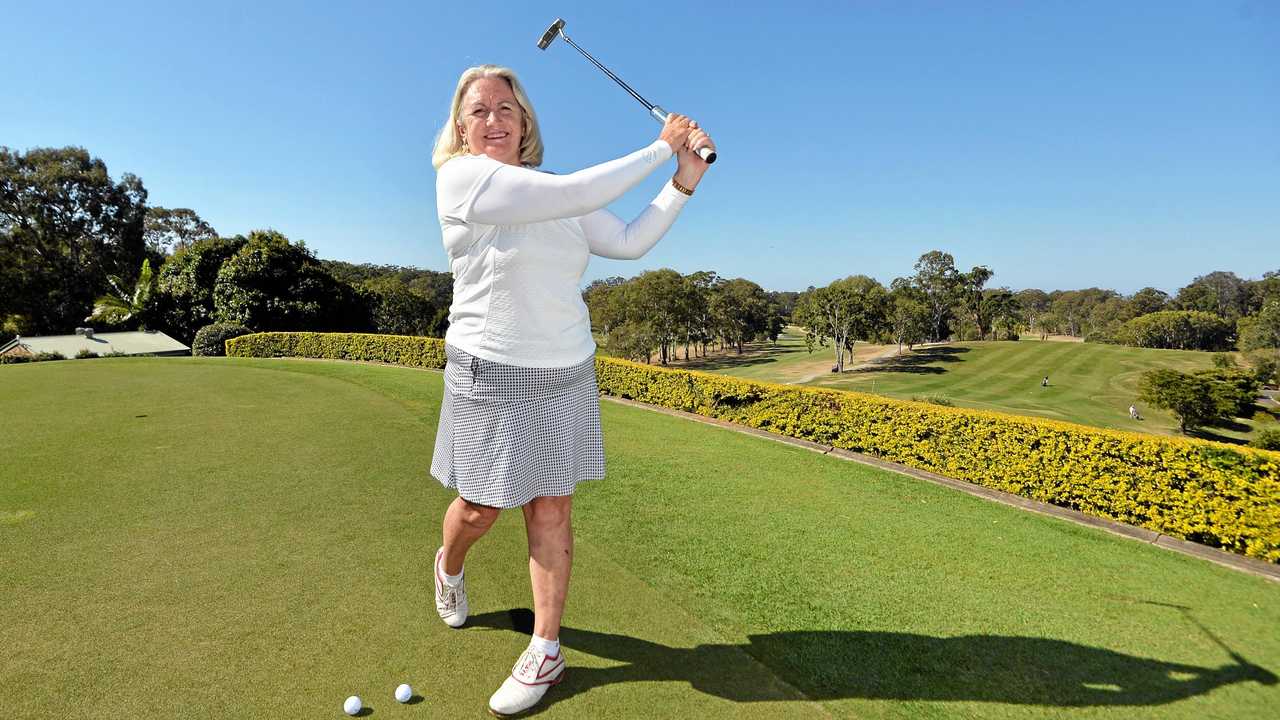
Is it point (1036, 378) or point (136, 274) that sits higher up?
point (136, 274)

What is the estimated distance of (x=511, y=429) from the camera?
7.13 feet

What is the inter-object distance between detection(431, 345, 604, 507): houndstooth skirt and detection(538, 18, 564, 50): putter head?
6.23 ft

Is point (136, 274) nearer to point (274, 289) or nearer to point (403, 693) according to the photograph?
point (274, 289)

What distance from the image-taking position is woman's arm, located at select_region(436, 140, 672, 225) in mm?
1789

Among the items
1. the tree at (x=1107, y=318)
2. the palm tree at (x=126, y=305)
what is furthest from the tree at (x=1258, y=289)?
the palm tree at (x=126, y=305)

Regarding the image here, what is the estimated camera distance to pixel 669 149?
1934 millimetres

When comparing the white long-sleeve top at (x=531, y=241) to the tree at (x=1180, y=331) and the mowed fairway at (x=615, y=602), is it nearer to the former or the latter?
the mowed fairway at (x=615, y=602)

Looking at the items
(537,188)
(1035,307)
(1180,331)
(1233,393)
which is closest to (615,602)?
(537,188)

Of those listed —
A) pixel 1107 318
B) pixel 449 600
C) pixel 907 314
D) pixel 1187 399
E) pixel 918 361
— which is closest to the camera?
pixel 449 600

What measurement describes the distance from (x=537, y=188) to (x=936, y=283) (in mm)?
80789

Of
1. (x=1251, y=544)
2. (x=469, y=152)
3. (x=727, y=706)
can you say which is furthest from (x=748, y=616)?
(x=1251, y=544)

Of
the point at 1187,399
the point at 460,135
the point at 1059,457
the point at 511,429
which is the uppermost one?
the point at 460,135

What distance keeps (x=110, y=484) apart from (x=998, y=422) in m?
8.36

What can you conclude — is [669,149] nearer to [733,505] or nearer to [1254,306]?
[733,505]
